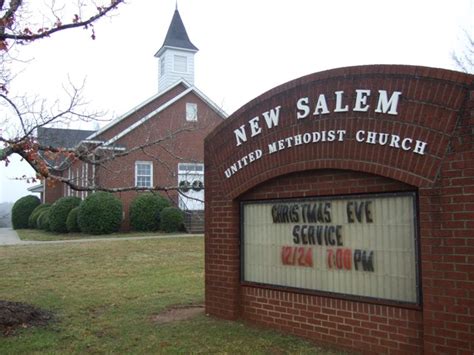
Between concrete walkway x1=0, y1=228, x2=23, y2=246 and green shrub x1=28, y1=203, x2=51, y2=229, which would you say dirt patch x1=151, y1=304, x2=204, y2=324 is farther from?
green shrub x1=28, y1=203, x2=51, y2=229

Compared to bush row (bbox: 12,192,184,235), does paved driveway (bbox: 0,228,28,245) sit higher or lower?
lower

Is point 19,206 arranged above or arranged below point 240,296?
above

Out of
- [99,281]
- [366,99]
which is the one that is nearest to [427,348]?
[366,99]

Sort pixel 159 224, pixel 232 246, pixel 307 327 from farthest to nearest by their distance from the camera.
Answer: pixel 159 224
pixel 232 246
pixel 307 327

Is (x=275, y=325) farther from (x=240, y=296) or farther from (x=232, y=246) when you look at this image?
(x=232, y=246)

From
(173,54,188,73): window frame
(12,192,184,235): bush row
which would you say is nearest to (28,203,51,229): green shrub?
(12,192,184,235): bush row

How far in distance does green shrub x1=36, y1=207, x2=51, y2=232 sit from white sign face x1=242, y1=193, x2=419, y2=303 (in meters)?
21.3

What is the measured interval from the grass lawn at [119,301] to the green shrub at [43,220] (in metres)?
9.95

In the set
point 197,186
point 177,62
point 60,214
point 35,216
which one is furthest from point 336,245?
point 177,62

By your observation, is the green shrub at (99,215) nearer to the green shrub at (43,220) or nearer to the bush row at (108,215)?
the bush row at (108,215)

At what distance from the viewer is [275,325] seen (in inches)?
253

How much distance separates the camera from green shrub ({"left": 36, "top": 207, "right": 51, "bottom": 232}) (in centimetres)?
2612

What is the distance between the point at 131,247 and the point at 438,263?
515 inches

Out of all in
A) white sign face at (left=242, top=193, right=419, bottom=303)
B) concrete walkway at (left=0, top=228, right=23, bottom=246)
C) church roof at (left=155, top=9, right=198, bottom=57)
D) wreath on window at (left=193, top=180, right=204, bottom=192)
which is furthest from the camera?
church roof at (left=155, top=9, right=198, bottom=57)
